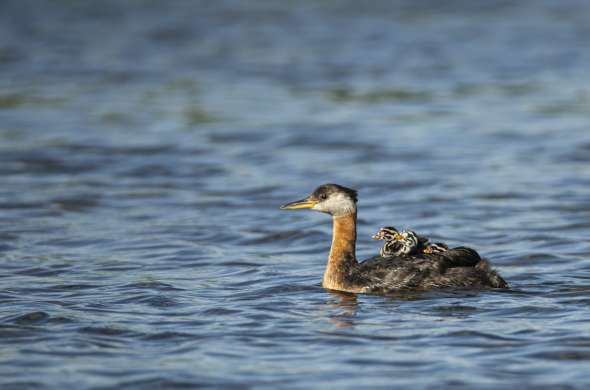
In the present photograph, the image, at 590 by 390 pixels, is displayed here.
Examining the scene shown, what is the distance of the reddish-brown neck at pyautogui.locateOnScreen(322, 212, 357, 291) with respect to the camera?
1195 centimetres

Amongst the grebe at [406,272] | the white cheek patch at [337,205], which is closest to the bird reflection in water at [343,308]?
the grebe at [406,272]

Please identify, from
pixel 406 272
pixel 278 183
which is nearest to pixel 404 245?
pixel 406 272

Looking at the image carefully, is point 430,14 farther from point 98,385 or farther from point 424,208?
point 98,385

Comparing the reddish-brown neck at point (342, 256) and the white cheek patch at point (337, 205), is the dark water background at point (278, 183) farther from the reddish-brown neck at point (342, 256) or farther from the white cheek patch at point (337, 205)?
the white cheek patch at point (337, 205)

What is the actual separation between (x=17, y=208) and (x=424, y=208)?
544cm

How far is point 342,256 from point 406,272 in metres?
0.76

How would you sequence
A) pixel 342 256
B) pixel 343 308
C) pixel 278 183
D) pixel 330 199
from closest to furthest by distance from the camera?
pixel 343 308
pixel 342 256
pixel 330 199
pixel 278 183

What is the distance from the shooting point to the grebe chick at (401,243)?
39.7 ft

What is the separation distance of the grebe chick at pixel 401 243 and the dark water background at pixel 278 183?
0.71 meters

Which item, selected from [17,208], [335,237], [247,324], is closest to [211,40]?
[17,208]

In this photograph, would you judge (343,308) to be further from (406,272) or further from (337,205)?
(337,205)

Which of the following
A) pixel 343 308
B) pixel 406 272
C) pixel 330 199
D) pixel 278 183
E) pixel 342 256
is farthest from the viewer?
pixel 278 183

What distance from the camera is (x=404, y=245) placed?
12.1m

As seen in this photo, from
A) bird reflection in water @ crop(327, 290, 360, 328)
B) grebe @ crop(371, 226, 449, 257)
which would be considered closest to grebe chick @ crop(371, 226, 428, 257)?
grebe @ crop(371, 226, 449, 257)
